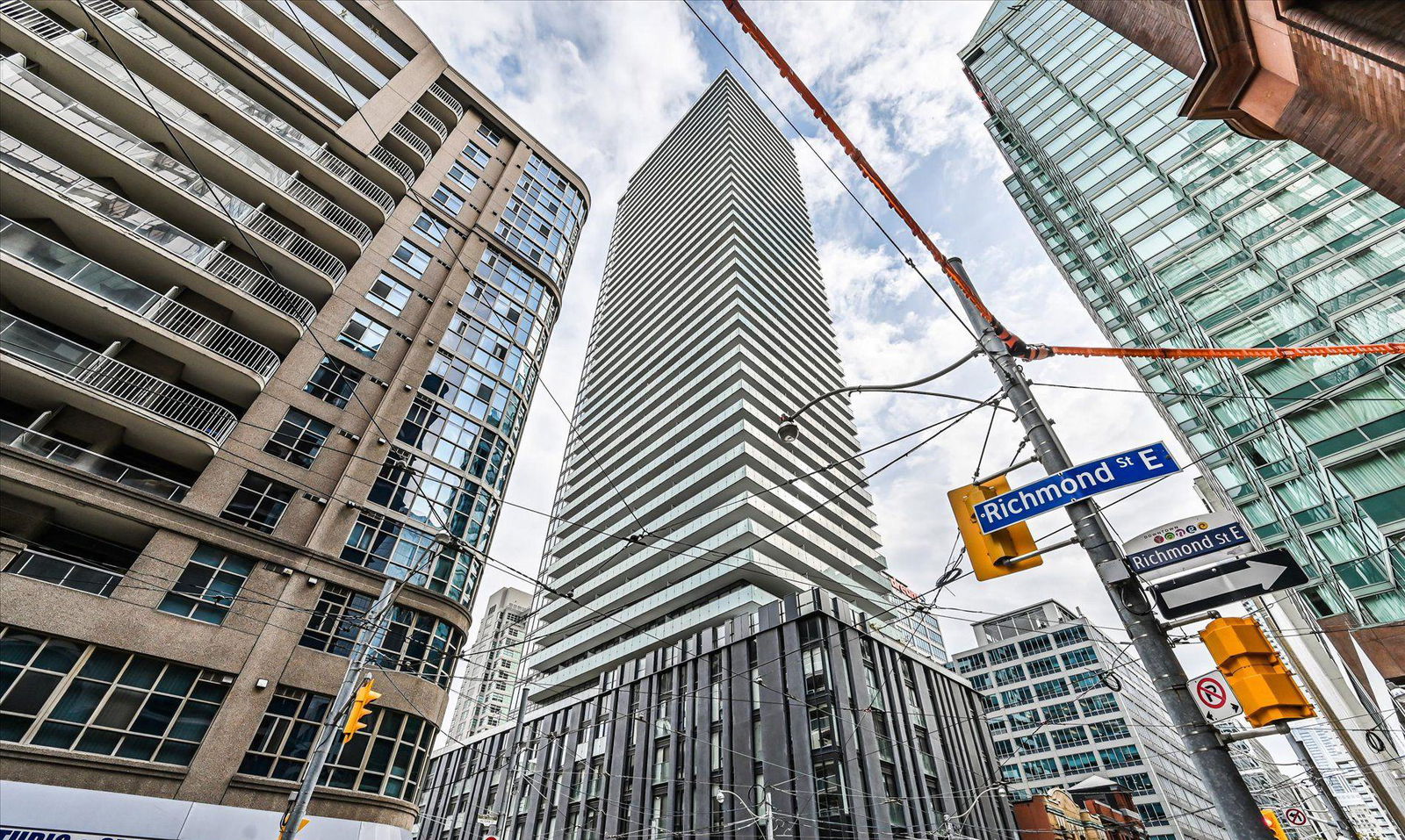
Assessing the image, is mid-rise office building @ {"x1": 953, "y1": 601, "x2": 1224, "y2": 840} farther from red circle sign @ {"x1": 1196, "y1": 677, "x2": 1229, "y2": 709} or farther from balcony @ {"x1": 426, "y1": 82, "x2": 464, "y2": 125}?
balcony @ {"x1": 426, "y1": 82, "x2": 464, "y2": 125}

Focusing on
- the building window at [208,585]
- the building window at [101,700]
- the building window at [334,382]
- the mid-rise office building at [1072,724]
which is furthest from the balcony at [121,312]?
the mid-rise office building at [1072,724]

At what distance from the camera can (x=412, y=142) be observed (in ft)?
100

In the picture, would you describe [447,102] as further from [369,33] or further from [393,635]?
[393,635]

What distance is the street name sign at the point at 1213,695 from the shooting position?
551 centimetres

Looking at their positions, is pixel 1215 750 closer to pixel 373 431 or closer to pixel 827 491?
pixel 373 431

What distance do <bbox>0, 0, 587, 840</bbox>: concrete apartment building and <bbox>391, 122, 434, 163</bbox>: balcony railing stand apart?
1232 mm

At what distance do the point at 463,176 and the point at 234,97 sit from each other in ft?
35.0

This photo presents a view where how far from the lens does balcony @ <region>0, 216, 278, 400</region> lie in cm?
1620

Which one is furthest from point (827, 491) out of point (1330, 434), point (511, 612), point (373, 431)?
point (511, 612)

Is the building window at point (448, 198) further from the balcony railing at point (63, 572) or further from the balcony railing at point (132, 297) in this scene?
the balcony railing at point (63, 572)

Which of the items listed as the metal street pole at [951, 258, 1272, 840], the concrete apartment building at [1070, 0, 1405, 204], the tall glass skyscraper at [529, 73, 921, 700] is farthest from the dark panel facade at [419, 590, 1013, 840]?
the concrete apartment building at [1070, 0, 1405, 204]

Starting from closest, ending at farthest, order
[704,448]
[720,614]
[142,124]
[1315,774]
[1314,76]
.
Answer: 1. [1314,76]
2. [1315,774]
3. [142,124]
4. [720,614]
5. [704,448]

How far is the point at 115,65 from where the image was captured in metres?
20.5

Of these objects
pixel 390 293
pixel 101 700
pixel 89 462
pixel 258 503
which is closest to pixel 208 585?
pixel 258 503
